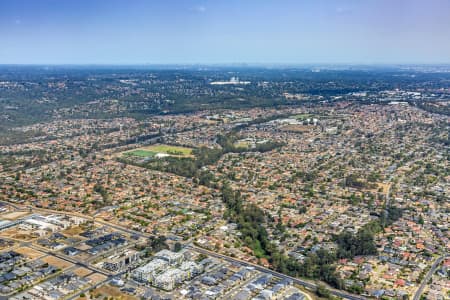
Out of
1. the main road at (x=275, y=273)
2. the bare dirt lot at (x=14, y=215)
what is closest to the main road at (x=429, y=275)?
the main road at (x=275, y=273)

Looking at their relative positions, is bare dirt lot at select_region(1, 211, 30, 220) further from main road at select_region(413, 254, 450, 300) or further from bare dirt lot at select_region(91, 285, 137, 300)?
main road at select_region(413, 254, 450, 300)

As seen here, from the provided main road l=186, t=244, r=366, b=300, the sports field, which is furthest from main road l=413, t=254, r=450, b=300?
the sports field

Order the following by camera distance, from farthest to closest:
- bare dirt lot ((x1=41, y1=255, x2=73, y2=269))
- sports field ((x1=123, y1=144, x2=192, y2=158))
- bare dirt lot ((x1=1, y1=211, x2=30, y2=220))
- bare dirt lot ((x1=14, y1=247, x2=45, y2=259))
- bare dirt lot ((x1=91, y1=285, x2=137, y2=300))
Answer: sports field ((x1=123, y1=144, x2=192, y2=158)) < bare dirt lot ((x1=1, y1=211, x2=30, y2=220)) < bare dirt lot ((x1=14, y1=247, x2=45, y2=259)) < bare dirt lot ((x1=41, y1=255, x2=73, y2=269)) < bare dirt lot ((x1=91, y1=285, x2=137, y2=300))

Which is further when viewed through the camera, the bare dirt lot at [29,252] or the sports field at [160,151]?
the sports field at [160,151]

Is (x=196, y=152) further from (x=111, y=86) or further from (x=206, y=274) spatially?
(x=111, y=86)

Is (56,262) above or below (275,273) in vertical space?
above

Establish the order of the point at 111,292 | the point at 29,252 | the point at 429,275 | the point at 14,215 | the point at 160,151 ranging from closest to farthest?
the point at 111,292, the point at 429,275, the point at 29,252, the point at 14,215, the point at 160,151

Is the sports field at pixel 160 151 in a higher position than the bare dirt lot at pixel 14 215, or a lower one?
higher

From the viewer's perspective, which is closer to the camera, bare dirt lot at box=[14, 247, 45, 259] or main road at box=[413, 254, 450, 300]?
main road at box=[413, 254, 450, 300]

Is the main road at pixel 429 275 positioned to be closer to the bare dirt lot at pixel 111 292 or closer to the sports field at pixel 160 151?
the bare dirt lot at pixel 111 292

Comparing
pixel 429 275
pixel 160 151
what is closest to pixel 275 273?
pixel 429 275

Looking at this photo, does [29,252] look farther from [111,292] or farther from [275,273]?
[275,273]
